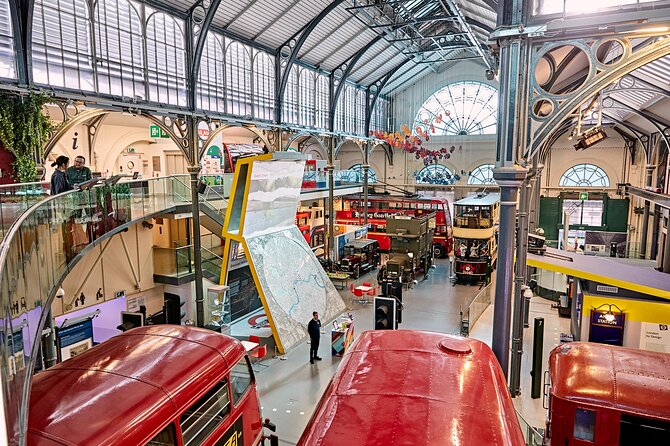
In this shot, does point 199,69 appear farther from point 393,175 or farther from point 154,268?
point 393,175

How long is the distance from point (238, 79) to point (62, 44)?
24.2ft

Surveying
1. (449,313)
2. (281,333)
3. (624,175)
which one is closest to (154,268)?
(281,333)

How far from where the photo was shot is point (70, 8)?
41.0ft

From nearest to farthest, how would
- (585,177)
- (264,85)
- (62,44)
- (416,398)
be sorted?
(416,398) → (62,44) → (264,85) → (585,177)

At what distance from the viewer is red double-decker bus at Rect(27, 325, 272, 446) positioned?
3.87 meters

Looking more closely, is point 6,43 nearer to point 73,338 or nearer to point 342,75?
point 73,338

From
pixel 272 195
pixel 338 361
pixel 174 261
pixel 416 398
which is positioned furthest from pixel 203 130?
pixel 416 398

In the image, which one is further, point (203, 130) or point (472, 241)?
point (472, 241)

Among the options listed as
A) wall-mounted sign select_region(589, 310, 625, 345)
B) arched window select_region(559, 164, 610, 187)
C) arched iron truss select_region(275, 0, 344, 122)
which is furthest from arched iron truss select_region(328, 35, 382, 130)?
wall-mounted sign select_region(589, 310, 625, 345)

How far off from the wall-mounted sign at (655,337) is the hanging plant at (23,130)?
14642 mm

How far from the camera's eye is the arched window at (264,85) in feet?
64.8

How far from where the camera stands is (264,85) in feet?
66.2

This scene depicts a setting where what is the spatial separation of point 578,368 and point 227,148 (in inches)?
803

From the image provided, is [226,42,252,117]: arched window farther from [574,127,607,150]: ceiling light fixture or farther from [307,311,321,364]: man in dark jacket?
[574,127,607,150]: ceiling light fixture
